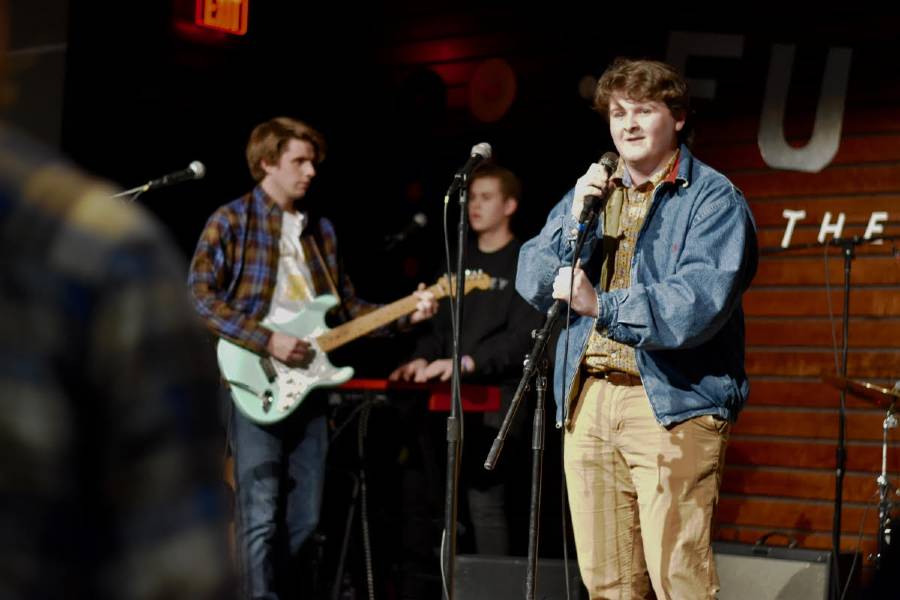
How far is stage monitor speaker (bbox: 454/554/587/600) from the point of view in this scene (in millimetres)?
4133

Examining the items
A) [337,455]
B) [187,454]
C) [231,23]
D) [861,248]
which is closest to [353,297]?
[337,455]

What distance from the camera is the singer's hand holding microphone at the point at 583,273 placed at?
10.6 ft

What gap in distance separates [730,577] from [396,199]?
3168 mm

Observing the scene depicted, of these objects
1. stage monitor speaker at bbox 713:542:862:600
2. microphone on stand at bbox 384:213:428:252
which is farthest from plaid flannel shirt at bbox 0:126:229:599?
microphone on stand at bbox 384:213:428:252

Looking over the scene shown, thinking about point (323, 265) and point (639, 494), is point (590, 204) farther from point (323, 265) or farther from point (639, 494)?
point (323, 265)

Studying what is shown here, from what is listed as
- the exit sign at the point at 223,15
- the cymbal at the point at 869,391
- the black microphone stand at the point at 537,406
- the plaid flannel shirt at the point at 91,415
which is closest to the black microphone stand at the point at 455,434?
the black microphone stand at the point at 537,406

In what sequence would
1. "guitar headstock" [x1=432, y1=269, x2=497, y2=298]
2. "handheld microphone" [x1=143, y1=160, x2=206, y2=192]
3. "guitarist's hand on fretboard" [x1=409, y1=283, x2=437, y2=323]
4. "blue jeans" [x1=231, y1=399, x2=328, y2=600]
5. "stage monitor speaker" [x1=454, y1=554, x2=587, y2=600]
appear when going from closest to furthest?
"stage monitor speaker" [x1=454, y1=554, x2=587, y2=600]
"handheld microphone" [x1=143, y1=160, x2=206, y2=192]
"blue jeans" [x1=231, y1=399, x2=328, y2=600]
"guitarist's hand on fretboard" [x1=409, y1=283, x2=437, y2=323]
"guitar headstock" [x1=432, y1=269, x2=497, y2=298]

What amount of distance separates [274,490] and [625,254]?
2.13m

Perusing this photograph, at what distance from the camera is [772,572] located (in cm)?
430

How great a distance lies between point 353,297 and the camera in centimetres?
556

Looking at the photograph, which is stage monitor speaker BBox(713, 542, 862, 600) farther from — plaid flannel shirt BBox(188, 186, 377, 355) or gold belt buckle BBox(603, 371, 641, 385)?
plaid flannel shirt BBox(188, 186, 377, 355)

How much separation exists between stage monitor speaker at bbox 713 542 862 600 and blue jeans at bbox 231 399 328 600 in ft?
5.55

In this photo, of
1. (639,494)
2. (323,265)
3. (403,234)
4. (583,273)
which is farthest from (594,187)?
(403,234)

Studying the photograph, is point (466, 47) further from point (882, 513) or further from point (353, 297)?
point (882, 513)
